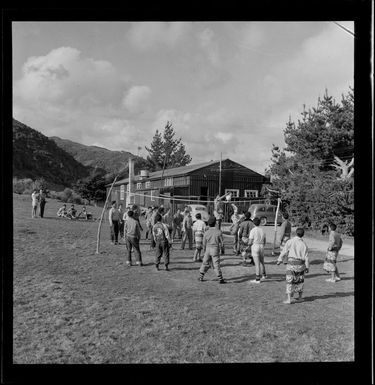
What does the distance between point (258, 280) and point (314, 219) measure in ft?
23.2

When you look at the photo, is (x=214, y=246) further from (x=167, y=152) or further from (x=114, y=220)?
(x=167, y=152)

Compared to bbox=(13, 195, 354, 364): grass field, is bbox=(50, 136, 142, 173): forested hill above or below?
above

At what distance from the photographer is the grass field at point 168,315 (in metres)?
4.78

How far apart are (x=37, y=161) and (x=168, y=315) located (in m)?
28.2

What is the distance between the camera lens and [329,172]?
13906 mm

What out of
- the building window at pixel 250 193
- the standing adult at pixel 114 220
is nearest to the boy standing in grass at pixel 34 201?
the standing adult at pixel 114 220

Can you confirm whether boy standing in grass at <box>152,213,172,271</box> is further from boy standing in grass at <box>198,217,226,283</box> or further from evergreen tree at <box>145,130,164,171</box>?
evergreen tree at <box>145,130,164,171</box>

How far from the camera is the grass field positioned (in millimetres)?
4781

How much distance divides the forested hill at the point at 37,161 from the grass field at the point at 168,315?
59.5ft

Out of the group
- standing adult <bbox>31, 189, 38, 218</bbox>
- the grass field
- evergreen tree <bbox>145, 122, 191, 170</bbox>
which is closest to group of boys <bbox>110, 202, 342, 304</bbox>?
the grass field

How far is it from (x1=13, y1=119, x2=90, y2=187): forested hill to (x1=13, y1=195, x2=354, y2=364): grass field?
1813 centimetres

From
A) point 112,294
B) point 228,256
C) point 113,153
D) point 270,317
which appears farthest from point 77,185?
point 113,153

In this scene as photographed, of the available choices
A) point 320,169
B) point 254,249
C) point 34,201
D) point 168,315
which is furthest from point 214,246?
point 34,201
